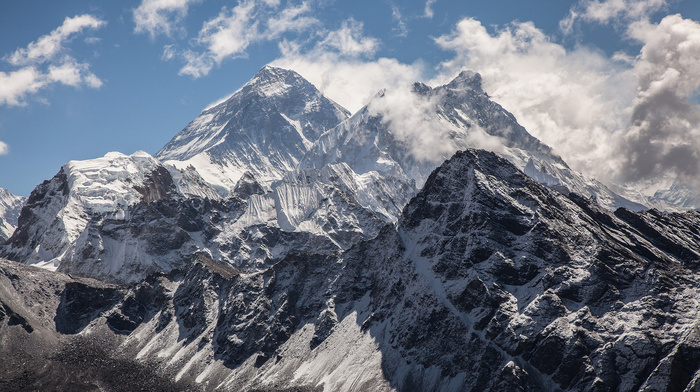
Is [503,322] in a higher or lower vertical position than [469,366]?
higher

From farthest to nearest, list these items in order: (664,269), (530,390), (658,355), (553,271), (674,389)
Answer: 1. (553,271)
2. (664,269)
3. (530,390)
4. (658,355)
5. (674,389)

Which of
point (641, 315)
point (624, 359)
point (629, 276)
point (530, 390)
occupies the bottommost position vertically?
point (530, 390)

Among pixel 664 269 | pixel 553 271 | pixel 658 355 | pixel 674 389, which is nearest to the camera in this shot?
pixel 674 389

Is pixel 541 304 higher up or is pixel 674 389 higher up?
pixel 541 304

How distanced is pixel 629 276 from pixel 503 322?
39.9 m

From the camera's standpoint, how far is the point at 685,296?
174m

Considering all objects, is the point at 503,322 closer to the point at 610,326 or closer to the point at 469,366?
the point at 469,366

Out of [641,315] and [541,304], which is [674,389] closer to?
[641,315]

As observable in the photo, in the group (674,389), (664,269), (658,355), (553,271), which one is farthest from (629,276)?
(674,389)

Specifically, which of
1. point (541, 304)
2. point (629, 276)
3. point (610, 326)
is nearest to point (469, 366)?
point (541, 304)

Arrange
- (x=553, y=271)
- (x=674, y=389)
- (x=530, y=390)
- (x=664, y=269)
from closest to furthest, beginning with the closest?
(x=674, y=389) < (x=530, y=390) < (x=664, y=269) < (x=553, y=271)

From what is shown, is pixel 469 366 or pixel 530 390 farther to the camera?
pixel 469 366

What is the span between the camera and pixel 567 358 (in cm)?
17412

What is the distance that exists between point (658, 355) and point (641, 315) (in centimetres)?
1603
